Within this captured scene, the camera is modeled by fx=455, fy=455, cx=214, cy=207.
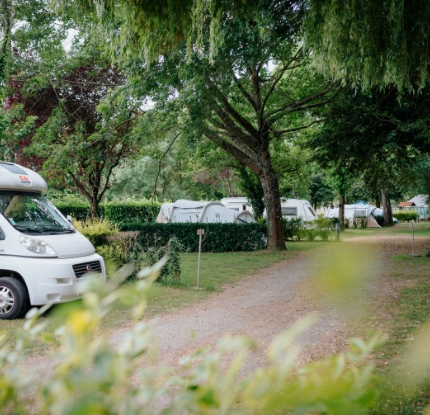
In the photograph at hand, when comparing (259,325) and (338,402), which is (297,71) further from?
(338,402)

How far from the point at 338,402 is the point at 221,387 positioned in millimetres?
190

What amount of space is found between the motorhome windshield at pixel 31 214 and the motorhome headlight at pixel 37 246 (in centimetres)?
23

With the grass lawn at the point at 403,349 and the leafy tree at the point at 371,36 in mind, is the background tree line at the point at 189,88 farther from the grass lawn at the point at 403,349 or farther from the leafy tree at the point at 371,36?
the grass lawn at the point at 403,349

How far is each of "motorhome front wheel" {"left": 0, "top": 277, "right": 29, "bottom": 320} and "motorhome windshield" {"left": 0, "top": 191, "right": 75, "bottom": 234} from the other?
0.88m

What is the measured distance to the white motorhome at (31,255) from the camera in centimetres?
721

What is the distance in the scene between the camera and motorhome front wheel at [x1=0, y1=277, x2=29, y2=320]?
7.20 meters

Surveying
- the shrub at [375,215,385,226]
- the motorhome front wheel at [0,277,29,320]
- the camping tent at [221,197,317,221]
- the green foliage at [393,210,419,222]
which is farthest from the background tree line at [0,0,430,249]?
the green foliage at [393,210,419,222]

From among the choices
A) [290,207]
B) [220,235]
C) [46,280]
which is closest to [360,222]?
[290,207]

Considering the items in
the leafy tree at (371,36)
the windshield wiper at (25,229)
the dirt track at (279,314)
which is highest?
the leafy tree at (371,36)

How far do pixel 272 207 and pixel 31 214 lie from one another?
40.5 feet

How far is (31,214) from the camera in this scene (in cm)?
814

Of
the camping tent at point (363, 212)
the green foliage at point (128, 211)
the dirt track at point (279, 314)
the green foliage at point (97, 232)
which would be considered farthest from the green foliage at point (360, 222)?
the green foliage at point (97, 232)

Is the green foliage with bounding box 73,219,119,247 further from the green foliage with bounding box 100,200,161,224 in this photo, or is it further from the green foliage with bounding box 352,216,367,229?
the green foliage with bounding box 352,216,367,229

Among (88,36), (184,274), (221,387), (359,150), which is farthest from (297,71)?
(221,387)
